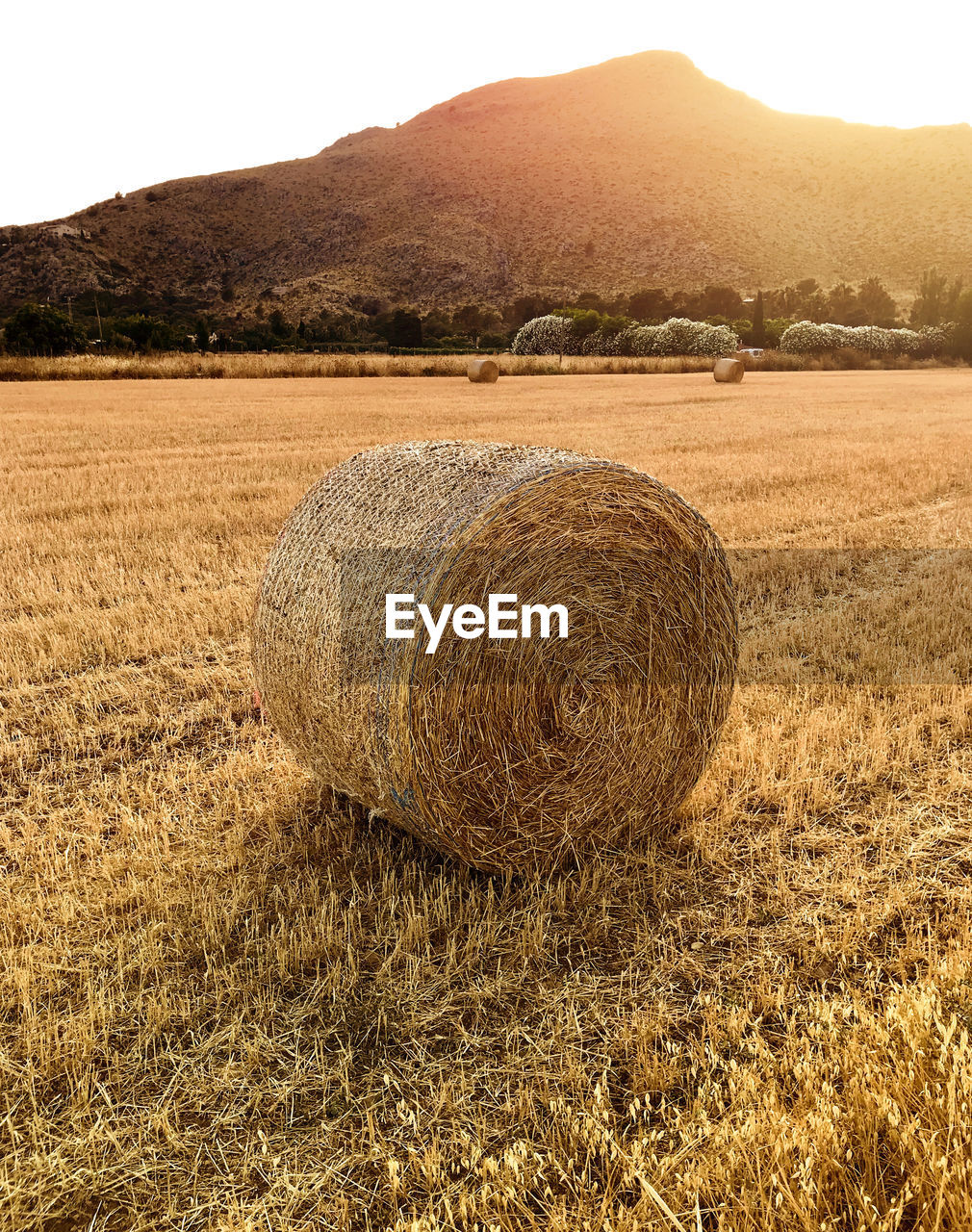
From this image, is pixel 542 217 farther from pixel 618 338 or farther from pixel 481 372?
pixel 481 372

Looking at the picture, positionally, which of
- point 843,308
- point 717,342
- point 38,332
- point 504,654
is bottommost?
point 504,654

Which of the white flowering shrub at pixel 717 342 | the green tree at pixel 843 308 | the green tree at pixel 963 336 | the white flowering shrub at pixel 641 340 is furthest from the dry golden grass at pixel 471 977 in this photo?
the green tree at pixel 843 308

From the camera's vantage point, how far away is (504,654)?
3.80 metres

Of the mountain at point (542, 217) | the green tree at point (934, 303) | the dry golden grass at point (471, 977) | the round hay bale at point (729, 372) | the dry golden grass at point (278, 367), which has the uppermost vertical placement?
the mountain at point (542, 217)

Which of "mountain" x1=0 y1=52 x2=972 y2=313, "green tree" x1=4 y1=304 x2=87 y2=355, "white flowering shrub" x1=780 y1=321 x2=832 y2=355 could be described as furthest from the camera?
"mountain" x1=0 y1=52 x2=972 y2=313

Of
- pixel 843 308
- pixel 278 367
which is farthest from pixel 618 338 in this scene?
pixel 843 308

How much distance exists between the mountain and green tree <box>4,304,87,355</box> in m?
39.7

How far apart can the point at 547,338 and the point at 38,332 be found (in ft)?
84.9

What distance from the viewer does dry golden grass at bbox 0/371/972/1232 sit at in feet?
7.95

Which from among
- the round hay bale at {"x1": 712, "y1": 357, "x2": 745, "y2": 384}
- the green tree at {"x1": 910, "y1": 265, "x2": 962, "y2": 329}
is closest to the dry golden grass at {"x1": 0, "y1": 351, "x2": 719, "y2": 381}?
the round hay bale at {"x1": 712, "y1": 357, "x2": 745, "y2": 384}

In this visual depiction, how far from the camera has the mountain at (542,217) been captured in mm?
88625

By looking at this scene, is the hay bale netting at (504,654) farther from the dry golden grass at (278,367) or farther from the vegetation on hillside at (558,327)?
the vegetation on hillside at (558,327)

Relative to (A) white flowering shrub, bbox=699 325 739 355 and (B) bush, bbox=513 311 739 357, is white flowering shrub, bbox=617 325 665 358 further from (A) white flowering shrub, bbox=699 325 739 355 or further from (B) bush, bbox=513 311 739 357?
(A) white flowering shrub, bbox=699 325 739 355

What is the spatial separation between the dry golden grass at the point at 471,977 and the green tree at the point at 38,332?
39066mm
